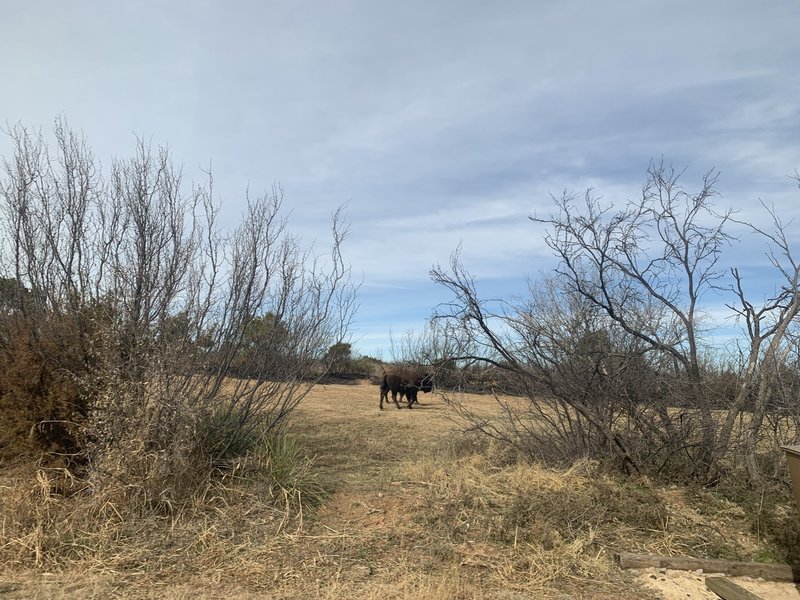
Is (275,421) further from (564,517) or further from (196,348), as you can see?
(564,517)

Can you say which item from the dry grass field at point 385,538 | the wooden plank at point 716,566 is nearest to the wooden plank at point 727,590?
the dry grass field at point 385,538

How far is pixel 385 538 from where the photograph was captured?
18.5 ft

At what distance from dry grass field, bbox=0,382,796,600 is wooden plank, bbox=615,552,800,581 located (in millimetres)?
180

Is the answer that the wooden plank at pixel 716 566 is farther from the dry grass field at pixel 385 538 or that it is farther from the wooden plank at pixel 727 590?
the wooden plank at pixel 727 590

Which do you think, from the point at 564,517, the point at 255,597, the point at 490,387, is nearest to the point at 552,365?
the point at 490,387

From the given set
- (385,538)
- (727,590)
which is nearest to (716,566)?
(727,590)

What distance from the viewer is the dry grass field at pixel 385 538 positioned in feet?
14.9

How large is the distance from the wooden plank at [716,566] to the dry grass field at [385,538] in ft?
0.59

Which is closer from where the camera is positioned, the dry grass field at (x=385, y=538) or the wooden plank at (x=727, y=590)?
the wooden plank at (x=727, y=590)

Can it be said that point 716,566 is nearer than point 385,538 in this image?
Yes

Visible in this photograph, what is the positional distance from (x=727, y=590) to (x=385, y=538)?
2984 mm

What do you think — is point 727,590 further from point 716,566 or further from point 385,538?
point 385,538

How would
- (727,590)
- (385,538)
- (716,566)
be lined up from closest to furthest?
(727,590) → (716,566) → (385,538)

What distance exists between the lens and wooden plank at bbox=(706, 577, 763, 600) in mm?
4250
